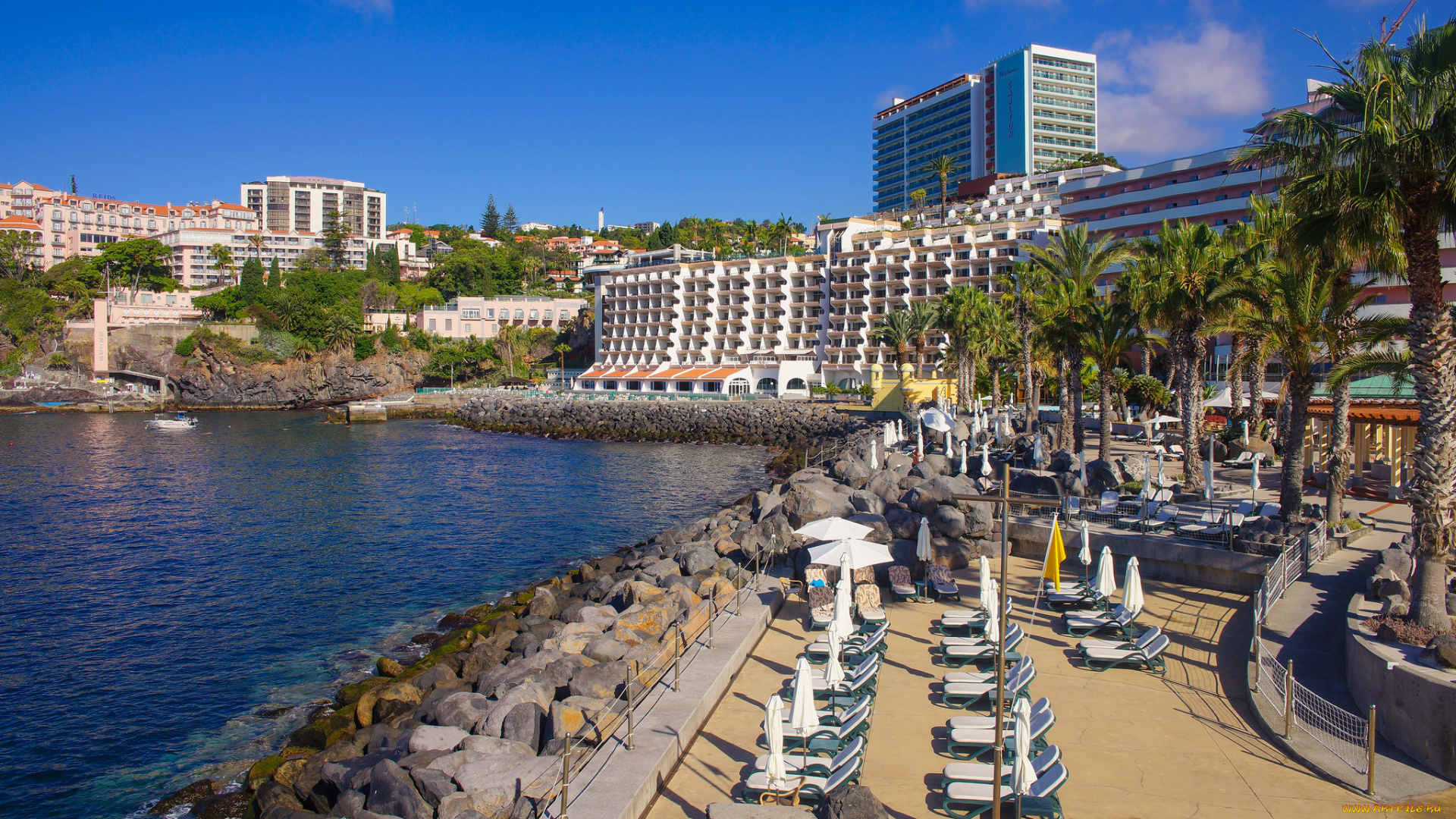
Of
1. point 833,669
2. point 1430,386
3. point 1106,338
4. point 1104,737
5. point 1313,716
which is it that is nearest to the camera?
point 1313,716

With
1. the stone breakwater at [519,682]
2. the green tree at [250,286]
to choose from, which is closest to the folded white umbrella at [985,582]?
the stone breakwater at [519,682]

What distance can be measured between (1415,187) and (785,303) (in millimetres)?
76832

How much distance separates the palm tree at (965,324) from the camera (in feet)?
146

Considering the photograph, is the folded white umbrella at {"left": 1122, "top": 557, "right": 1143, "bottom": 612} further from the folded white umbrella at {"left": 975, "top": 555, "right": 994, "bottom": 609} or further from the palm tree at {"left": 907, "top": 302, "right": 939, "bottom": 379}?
the palm tree at {"left": 907, "top": 302, "right": 939, "bottom": 379}

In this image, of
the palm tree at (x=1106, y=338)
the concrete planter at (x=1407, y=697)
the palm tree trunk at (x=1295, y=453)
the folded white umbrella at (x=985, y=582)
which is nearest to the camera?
the concrete planter at (x=1407, y=697)

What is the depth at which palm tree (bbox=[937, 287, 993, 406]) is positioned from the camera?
44594mm

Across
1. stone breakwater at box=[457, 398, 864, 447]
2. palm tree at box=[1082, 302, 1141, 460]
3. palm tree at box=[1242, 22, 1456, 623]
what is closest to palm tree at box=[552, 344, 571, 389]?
stone breakwater at box=[457, 398, 864, 447]

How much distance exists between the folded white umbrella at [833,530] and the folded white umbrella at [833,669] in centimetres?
430

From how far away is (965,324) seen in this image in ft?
147

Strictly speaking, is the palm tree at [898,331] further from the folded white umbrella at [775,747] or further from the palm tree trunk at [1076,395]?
the folded white umbrella at [775,747]

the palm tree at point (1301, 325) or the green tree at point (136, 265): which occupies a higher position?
the green tree at point (136, 265)

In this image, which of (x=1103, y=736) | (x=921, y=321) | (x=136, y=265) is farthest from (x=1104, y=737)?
(x=136, y=265)

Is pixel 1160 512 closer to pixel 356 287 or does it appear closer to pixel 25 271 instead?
pixel 356 287

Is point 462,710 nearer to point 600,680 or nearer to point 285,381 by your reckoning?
point 600,680
